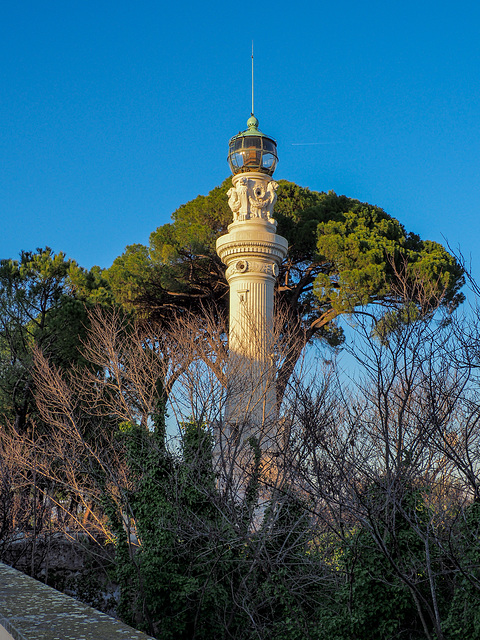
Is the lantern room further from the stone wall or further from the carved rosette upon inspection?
the stone wall

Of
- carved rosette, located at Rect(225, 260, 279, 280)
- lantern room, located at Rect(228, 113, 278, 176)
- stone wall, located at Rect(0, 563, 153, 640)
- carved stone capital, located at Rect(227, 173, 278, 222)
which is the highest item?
lantern room, located at Rect(228, 113, 278, 176)

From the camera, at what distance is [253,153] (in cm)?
1878

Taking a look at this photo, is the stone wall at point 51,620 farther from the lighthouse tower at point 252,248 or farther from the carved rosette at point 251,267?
the carved rosette at point 251,267

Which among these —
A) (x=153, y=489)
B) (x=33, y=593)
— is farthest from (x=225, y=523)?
(x=33, y=593)

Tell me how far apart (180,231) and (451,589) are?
17.0 meters

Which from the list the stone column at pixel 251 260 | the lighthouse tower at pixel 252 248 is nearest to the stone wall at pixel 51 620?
the lighthouse tower at pixel 252 248

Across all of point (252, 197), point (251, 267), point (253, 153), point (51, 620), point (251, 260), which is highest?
point (253, 153)

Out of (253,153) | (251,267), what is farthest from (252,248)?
(253,153)

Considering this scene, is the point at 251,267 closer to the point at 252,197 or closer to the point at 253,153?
the point at 252,197

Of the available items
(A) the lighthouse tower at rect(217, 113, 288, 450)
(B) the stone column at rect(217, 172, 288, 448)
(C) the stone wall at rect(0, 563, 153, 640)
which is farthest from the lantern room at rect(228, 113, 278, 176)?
(C) the stone wall at rect(0, 563, 153, 640)

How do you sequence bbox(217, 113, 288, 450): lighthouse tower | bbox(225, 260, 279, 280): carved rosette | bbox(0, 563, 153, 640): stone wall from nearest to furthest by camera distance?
bbox(0, 563, 153, 640): stone wall < bbox(217, 113, 288, 450): lighthouse tower < bbox(225, 260, 279, 280): carved rosette

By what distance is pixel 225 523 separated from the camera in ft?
25.3

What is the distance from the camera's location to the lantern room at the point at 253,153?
1877cm

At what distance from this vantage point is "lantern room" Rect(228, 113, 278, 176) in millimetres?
18766
